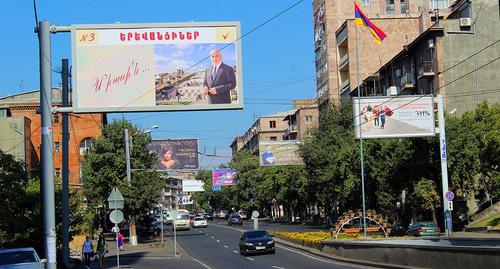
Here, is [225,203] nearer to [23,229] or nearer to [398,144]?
[398,144]

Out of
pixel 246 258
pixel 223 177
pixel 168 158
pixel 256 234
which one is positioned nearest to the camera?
pixel 246 258

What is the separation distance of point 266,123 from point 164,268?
130 metres

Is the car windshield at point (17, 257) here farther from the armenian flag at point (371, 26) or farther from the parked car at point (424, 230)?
the armenian flag at point (371, 26)

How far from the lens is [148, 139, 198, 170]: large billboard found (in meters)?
68.2

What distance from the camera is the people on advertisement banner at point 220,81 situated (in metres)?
18.4

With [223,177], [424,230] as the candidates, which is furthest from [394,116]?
[223,177]

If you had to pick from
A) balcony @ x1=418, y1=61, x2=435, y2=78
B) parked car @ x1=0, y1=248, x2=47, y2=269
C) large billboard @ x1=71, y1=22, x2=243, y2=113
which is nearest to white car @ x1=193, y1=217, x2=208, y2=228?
balcony @ x1=418, y1=61, x2=435, y2=78

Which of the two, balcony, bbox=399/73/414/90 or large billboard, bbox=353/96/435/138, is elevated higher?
balcony, bbox=399/73/414/90

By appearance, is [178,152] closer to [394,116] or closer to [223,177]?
[394,116]

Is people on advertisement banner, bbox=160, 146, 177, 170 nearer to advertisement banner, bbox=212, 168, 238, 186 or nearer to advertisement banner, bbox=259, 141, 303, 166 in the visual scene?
advertisement banner, bbox=259, 141, 303, 166

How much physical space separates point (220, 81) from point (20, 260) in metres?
7.85

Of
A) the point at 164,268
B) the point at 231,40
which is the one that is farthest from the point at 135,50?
the point at 164,268

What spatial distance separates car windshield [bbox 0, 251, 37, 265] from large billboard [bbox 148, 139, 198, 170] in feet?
158

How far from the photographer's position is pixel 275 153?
60688mm
